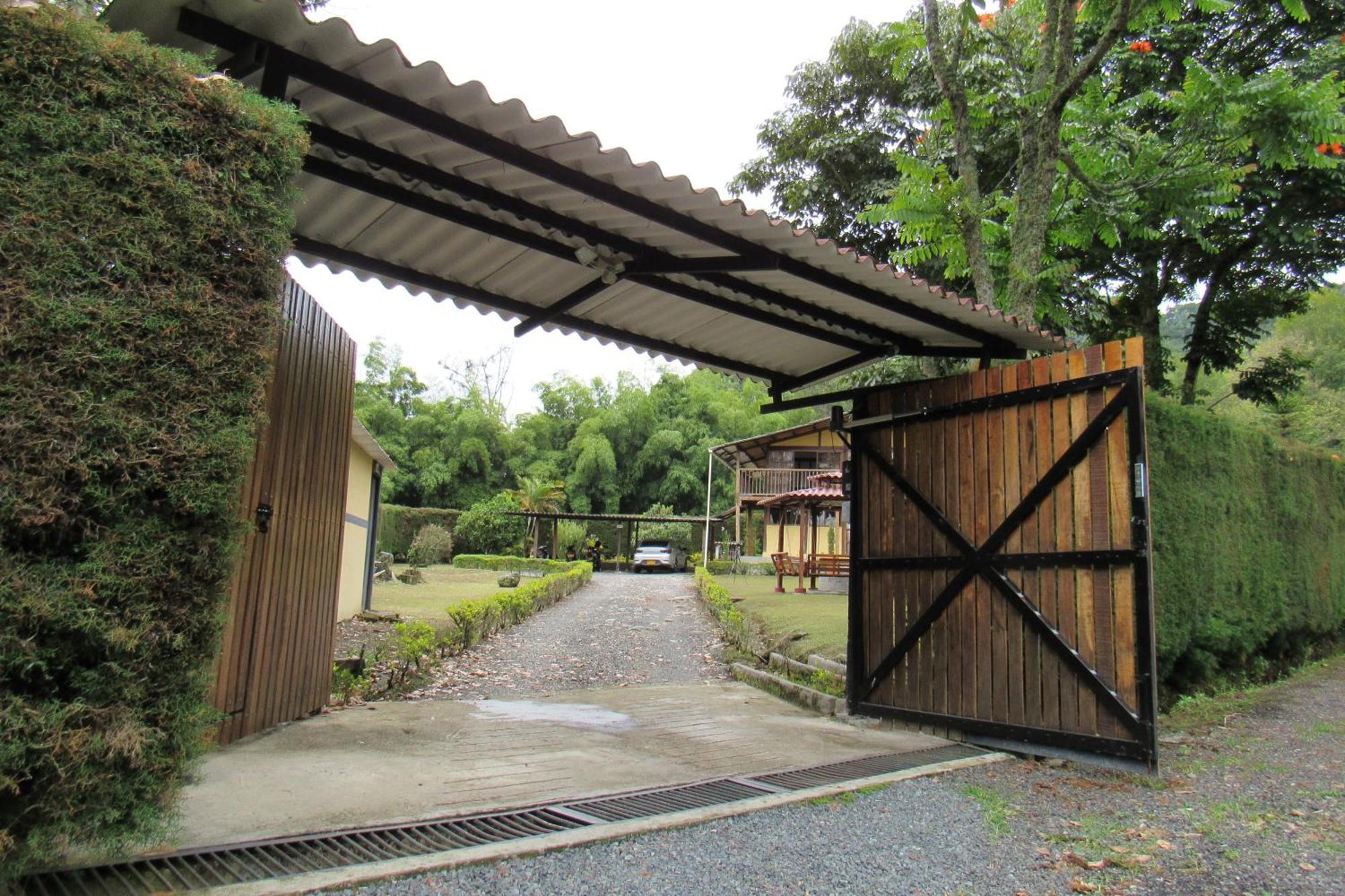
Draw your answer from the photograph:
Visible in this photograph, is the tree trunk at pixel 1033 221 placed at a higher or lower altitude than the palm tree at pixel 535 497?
higher

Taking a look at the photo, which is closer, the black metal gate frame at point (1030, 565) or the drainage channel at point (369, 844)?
the drainage channel at point (369, 844)

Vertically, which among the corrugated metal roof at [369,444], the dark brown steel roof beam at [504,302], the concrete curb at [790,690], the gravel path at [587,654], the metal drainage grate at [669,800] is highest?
the dark brown steel roof beam at [504,302]

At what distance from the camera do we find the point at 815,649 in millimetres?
9023

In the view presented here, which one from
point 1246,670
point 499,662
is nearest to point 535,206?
point 499,662

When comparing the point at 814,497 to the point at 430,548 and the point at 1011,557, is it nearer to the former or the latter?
the point at 1011,557

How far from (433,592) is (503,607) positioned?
19.2 feet

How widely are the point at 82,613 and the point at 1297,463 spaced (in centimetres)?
1175

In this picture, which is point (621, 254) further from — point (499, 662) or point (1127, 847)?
point (499, 662)

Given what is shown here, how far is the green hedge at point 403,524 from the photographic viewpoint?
103ft

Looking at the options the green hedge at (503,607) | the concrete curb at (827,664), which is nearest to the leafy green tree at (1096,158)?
the concrete curb at (827,664)

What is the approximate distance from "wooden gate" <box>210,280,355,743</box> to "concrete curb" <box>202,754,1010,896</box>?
5.72 feet

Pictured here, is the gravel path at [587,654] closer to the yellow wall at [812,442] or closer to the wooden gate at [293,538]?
the wooden gate at [293,538]

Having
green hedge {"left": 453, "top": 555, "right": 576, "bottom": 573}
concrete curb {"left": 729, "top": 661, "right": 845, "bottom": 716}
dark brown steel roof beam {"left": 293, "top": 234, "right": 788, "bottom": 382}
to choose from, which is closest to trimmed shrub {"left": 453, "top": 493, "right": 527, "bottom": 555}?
green hedge {"left": 453, "top": 555, "right": 576, "bottom": 573}

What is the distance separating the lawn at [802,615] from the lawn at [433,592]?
5.15m
